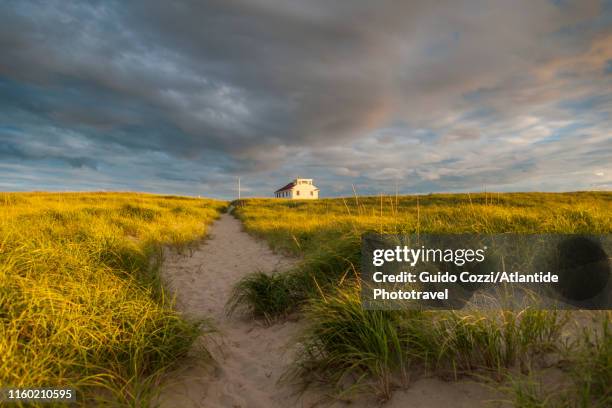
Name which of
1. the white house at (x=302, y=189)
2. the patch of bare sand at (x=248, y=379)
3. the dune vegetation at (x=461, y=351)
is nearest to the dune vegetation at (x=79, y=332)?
the patch of bare sand at (x=248, y=379)

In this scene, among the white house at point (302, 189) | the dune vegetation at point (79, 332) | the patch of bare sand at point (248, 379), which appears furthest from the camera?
the white house at point (302, 189)

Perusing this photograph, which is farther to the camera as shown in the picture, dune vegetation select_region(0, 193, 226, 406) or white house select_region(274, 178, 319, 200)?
white house select_region(274, 178, 319, 200)

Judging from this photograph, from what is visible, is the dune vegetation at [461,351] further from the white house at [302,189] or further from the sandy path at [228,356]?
the white house at [302,189]

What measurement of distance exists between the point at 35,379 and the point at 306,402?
2019mm

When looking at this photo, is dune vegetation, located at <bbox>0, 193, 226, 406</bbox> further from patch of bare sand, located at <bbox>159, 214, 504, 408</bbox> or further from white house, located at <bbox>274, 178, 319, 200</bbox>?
white house, located at <bbox>274, 178, 319, 200</bbox>

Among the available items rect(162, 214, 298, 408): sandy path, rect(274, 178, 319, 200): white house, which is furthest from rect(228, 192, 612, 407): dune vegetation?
rect(274, 178, 319, 200): white house

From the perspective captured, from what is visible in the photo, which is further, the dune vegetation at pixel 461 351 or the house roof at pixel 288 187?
the house roof at pixel 288 187

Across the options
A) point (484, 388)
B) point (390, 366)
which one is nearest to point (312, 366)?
point (390, 366)

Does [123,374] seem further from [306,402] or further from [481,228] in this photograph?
[481,228]

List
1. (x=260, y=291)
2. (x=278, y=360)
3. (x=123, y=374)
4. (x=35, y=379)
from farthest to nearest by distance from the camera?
(x=260, y=291)
(x=278, y=360)
(x=123, y=374)
(x=35, y=379)

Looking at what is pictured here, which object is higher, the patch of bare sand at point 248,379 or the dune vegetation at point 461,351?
the dune vegetation at point 461,351

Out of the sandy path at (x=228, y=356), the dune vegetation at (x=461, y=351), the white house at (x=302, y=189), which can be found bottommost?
the sandy path at (x=228, y=356)

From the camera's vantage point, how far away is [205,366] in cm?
341

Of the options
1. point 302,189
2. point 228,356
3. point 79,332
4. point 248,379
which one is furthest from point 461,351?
point 302,189
